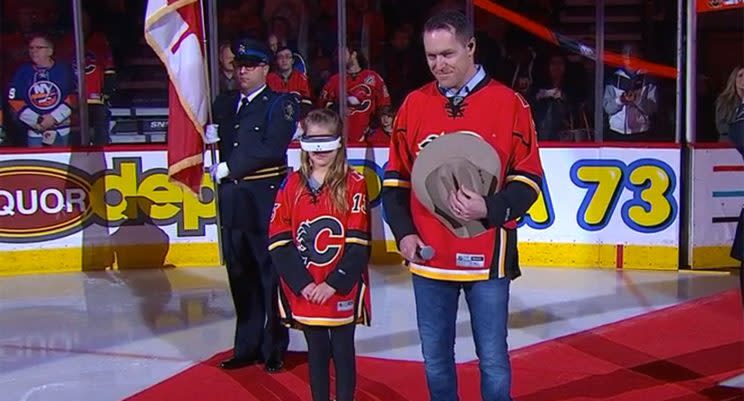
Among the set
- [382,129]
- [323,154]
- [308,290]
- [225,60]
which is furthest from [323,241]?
[382,129]

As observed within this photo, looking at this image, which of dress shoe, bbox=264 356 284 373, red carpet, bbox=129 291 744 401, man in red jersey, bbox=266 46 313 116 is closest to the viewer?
red carpet, bbox=129 291 744 401

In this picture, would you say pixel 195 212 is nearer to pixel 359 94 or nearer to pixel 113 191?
pixel 113 191

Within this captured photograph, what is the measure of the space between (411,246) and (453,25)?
78 cm

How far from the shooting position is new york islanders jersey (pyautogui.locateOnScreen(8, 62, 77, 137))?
8398 millimetres

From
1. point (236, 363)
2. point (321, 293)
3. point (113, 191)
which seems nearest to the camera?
Answer: point (321, 293)

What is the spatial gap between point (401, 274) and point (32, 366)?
3275 millimetres

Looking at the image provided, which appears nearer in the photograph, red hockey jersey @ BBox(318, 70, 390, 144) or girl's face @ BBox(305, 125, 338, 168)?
girl's face @ BBox(305, 125, 338, 168)

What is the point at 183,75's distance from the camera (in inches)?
224

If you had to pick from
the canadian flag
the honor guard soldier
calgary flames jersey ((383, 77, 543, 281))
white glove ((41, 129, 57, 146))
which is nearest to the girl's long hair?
the honor guard soldier

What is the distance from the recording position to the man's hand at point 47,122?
27.3ft

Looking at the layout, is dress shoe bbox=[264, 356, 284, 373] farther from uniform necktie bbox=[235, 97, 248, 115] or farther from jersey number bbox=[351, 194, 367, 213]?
jersey number bbox=[351, 194, 367, 213]

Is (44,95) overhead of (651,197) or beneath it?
overhead

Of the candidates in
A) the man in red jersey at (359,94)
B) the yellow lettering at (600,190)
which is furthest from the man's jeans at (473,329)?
the man in red jersey at (359,94)

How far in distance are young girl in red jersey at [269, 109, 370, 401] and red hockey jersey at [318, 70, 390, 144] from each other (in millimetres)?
4614
